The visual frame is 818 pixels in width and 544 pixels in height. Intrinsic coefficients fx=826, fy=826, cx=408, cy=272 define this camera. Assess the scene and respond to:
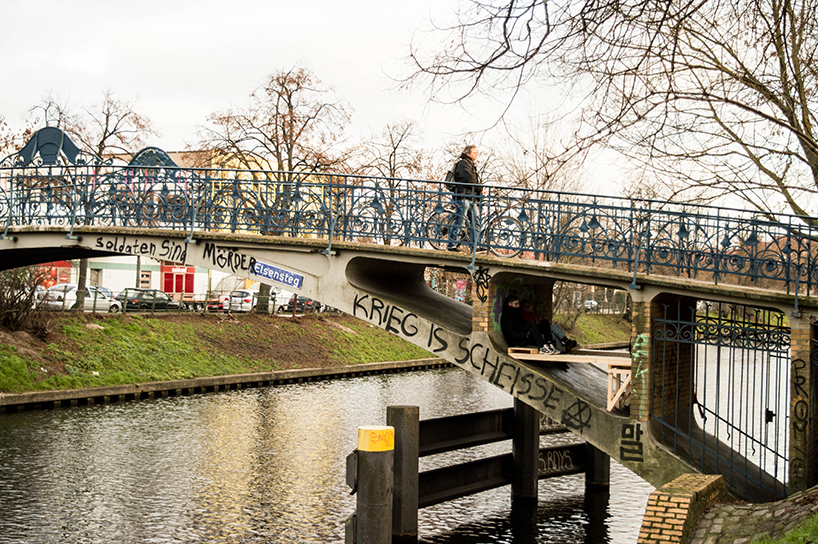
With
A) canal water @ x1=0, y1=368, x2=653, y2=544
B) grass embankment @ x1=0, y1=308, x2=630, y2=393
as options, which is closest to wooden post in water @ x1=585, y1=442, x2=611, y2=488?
canal water @ x1=0, y1=368, x2=653, y2=544

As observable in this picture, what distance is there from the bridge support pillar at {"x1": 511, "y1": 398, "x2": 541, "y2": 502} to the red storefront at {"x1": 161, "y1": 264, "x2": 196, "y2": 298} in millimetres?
51353

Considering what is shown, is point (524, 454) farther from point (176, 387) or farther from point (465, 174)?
point (176, 387)

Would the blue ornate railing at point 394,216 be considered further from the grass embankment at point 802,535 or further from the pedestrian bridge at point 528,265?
the grass embankment at point 802,535

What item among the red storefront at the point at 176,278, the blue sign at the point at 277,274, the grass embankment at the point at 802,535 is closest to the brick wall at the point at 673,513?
the grass embankment at the point at 802,535

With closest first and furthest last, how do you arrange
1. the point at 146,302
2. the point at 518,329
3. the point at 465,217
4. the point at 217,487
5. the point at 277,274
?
the point at 465,217 < the point at 518,329 < the point at 277,274 < the point at 217,487 < the point at 146,302

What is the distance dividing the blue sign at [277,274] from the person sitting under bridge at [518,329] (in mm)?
3304

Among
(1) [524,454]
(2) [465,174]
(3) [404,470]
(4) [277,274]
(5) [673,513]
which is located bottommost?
(1) [524,454]

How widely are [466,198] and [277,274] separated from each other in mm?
3359

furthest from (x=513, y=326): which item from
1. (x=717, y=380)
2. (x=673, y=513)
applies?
(x=673, y=513)

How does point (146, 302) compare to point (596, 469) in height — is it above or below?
above

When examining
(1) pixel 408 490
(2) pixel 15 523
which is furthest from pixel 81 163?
(1) pixel 408 490

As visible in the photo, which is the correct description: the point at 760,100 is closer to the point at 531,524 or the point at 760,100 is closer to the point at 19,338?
the point at 531,524

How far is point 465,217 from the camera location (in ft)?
39.2

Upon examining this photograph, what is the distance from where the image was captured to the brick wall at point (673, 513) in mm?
7457
